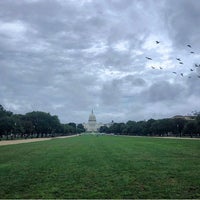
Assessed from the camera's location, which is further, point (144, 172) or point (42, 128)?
point (42, 128)

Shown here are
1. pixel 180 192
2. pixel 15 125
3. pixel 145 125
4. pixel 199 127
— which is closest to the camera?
pixel 180 192

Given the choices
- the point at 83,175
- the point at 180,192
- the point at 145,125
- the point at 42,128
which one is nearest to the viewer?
the point at 180,192

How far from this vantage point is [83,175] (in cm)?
1725

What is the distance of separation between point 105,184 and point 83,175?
10.3 feet

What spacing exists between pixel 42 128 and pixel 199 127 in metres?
62.3

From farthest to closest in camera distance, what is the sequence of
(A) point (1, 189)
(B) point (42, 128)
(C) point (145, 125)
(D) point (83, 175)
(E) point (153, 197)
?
1. (C) point (145, 125)
2. (B) point (42, 128)
3. (D) point (83, 175)
4. (A) point (1, 189)
5. (E) point (153, 197)

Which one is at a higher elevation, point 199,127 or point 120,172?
point 199,127

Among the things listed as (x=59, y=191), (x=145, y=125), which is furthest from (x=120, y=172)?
(x=145, y=125)

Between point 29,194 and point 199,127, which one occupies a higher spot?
point 199,127

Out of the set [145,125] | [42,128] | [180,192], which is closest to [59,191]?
[180,192]

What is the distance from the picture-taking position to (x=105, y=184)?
46.9 ft

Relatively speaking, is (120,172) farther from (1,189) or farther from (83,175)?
(1,189)

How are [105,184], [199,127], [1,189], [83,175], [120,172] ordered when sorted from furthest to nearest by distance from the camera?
[199,127] < [120,172] < [83,175] < [105,184] < [1,189]

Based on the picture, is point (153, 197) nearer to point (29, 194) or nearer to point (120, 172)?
point (29, 194)
